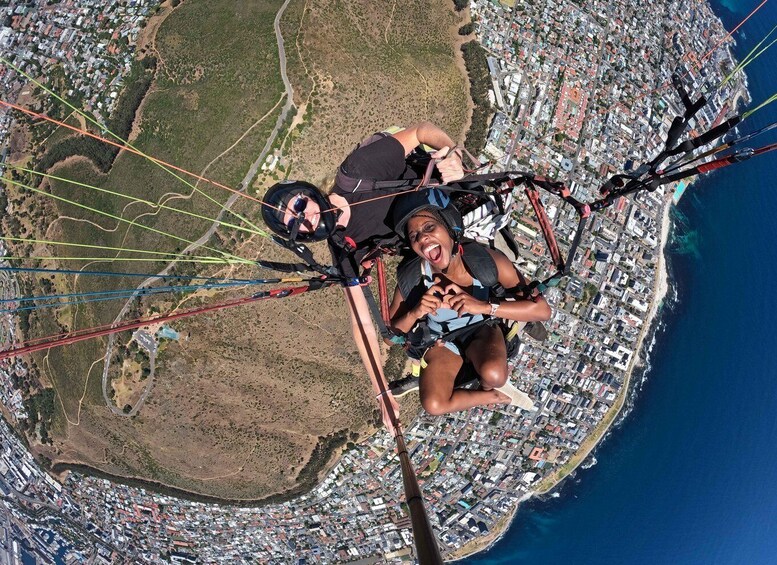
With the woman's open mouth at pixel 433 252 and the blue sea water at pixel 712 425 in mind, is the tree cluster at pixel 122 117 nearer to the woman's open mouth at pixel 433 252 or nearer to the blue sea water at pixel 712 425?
the woman's open mouth at pixel 433 252

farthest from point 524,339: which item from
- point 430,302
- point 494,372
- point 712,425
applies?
point 712,425

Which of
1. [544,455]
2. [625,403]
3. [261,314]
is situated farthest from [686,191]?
[261,314]

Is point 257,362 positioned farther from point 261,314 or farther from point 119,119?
point 119,119

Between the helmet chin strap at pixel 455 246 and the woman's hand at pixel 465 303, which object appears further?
the helmet chin strap at pixel 455 246

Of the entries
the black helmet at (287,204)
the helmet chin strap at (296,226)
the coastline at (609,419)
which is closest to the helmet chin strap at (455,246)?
the black helmet at (287,204)

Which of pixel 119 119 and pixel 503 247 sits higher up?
pixel 119 119

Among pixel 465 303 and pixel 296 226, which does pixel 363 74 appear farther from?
pixel 465 303
